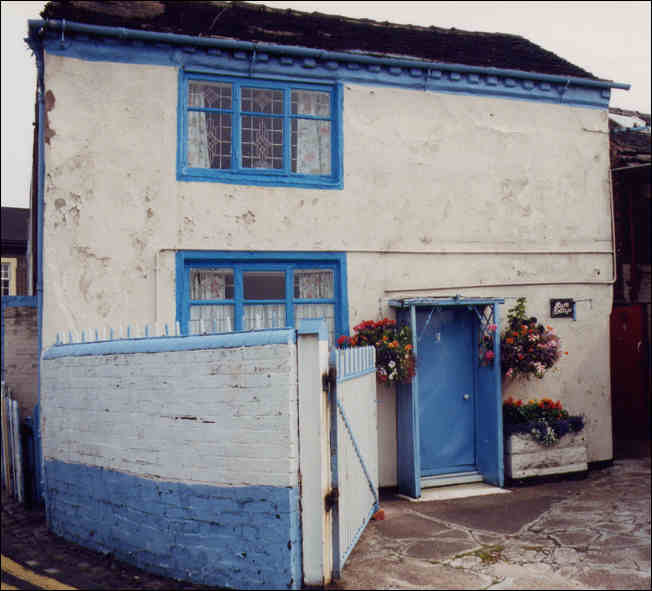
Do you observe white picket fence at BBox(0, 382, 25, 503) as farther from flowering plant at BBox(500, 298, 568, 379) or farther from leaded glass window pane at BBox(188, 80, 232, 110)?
flowering plant at BBox(500, 298, 568, 379)

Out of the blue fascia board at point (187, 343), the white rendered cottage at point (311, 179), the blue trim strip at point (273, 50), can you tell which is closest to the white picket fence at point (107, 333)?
the white rendered cottage at point (311, 179)

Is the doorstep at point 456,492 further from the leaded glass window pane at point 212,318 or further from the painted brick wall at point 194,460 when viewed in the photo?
the painted brick wall at point 194,460

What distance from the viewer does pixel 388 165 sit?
10266 mm

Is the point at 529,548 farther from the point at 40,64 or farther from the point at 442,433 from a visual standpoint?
the point at 40,64

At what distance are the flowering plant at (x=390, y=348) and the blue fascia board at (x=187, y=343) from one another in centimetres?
342

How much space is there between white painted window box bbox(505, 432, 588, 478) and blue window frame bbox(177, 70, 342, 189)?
4439 mm

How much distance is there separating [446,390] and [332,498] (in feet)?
15.6

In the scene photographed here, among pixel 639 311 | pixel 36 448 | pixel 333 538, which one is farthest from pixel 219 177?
Result: pixel 639 311

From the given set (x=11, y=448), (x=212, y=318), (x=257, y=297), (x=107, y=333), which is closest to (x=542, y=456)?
(x=257, y=297)

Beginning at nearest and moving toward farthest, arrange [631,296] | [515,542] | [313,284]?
[515,542] → [313,284] → [631,296]

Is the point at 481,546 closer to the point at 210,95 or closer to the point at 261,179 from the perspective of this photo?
the point at 261,179

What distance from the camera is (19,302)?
11492mm

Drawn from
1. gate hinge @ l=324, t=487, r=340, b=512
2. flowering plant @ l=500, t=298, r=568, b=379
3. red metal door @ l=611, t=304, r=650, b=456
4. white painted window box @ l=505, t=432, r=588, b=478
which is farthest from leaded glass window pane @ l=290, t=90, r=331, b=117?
red metal door @ l=611, t=304, r=650, b=456

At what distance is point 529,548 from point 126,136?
681 centimetres
